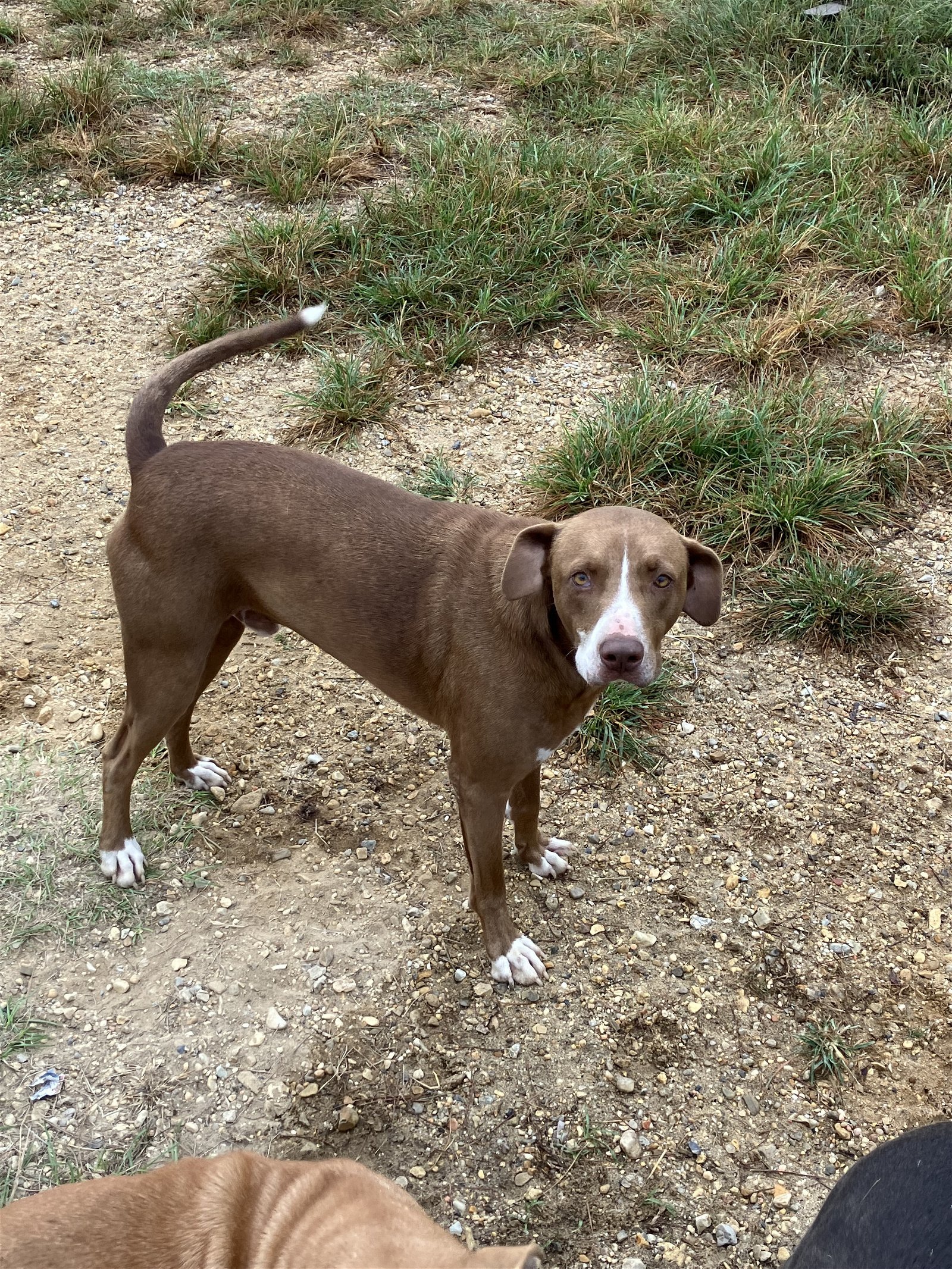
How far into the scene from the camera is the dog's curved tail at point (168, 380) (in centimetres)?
315

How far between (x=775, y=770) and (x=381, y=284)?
11.0ft

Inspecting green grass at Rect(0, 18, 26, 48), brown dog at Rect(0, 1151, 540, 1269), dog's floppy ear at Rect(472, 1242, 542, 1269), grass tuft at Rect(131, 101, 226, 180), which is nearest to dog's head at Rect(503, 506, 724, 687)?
brown dog at Rect(0, 1151, 540, 1269)

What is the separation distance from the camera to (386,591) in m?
3.08

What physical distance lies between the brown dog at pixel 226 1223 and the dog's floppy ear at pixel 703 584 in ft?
5.29

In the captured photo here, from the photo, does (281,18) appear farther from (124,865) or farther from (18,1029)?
(18,1029)

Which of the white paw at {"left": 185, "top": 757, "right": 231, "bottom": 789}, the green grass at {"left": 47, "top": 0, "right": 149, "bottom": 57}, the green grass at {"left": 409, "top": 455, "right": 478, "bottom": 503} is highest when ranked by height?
the green grass at {"left": 47, "top": 0, "right": 149, "bottom": 57}

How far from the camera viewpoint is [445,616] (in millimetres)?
3041

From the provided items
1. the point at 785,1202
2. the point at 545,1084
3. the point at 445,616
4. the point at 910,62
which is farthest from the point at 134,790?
the point at 910,62

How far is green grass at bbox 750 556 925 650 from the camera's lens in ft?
13.8

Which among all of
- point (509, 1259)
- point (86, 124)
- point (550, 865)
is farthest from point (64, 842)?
point (86, 124)

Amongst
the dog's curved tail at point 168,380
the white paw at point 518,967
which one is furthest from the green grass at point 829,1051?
the dog's curved tail at point 168,380

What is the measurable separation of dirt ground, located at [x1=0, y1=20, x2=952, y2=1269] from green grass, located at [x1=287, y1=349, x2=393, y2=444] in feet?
2.31

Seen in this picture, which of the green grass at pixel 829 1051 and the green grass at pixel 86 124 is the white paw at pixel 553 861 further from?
the green grass at pixel 86 124

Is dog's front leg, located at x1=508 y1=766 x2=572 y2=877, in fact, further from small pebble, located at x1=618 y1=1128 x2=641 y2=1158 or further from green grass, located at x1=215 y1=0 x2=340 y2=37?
green grass, located at x1=215 y1=0 x2=340 y2=37
